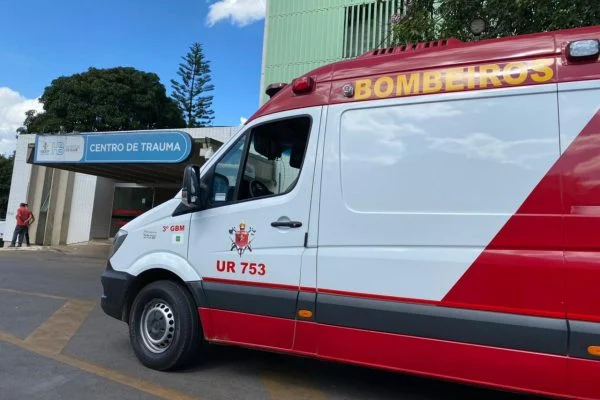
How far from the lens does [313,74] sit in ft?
14.8

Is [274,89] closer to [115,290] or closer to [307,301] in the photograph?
[307,301]

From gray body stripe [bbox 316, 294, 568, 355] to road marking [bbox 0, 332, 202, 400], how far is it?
4.45 feet

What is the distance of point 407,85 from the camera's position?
401cm

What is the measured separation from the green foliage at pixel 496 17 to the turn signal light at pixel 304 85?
3.03 meters

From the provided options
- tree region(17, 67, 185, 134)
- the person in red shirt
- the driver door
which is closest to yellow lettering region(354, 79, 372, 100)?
the driver door

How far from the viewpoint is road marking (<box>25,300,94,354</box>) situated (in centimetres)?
564

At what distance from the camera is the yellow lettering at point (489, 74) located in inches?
145

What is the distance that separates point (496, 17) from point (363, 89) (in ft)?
11.1

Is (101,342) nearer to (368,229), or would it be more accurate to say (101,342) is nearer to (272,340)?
(272,340)

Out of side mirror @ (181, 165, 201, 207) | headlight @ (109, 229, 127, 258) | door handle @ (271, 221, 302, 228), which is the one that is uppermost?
side mirror @ (181, 165, 201, 207)

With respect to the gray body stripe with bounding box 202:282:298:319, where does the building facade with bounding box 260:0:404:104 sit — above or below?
above

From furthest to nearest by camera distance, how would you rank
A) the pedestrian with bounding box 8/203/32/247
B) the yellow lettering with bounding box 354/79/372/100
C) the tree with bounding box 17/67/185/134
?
the tree with bounding box 17/67/185/134 < the pedestrian with bounding box 8/203/32/247 < the yellow lettering with bounding box 354/79/372/100

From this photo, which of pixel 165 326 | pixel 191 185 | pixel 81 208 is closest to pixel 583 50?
pixel 191 185

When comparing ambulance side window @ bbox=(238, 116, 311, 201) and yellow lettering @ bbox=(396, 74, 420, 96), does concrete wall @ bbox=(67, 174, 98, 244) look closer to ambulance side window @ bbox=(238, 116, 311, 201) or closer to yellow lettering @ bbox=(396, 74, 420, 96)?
ambulance side window @ bbox=(238, 116, 311, 201)
